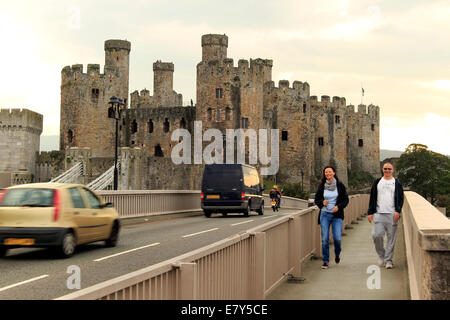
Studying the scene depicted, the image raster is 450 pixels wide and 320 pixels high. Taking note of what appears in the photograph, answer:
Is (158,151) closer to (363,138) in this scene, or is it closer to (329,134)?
(329,134)

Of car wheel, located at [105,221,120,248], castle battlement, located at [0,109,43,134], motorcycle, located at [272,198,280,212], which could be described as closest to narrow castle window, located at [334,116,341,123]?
castle battlement, located at [0,109,43,134]

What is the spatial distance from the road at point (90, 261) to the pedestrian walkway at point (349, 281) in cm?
274

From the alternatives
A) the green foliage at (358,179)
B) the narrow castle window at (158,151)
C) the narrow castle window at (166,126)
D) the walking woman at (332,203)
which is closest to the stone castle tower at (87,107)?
the narrow castle window at (158,151)

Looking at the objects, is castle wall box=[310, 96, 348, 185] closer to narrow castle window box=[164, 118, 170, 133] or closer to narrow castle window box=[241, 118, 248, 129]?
narrow castle window box=[164, 118, 170, 133]

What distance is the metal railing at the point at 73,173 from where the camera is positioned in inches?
1996

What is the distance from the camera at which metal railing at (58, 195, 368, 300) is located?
5145 millimetres

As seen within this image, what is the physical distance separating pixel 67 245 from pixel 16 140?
57159 mm

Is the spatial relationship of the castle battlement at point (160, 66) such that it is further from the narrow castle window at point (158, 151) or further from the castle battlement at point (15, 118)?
the castle battlement at point (15, 118)

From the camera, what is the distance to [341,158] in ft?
290

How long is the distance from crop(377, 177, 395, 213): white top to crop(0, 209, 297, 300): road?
422 centimetres

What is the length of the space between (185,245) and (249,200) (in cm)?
1345
